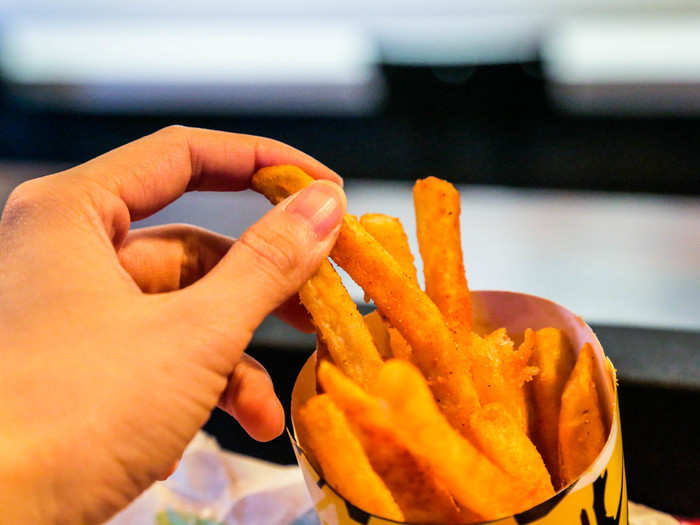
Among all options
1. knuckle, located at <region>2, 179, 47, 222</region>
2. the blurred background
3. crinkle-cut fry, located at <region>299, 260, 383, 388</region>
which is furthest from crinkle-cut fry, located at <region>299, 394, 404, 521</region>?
the blurred background

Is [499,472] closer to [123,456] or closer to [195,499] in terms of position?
[123,456]

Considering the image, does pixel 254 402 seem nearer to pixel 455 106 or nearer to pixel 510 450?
pixel 510 450

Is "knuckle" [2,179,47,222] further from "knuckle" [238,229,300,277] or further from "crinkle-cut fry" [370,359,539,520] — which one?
"crinkle-cut fry" [370,359,539,520]

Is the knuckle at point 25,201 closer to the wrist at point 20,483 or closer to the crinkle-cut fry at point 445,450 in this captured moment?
the wrist at point 20,483

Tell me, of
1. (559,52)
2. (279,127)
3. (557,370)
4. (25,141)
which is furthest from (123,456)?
(25,141)

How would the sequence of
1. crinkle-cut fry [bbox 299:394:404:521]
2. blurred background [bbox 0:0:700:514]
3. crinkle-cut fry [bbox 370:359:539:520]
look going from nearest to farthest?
1. crinkle-cut fry [bbox 370:359:539:520]
2. crinkle-cut fry [bbox 299:394:404:521]
3. blurred background [bbox 0:0:700:514]

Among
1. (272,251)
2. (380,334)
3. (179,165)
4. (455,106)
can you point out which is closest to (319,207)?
(272,251)

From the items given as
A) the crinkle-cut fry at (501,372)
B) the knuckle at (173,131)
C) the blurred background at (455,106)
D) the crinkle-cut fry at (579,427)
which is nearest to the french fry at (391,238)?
the crinkle-cut fry at (501,372)

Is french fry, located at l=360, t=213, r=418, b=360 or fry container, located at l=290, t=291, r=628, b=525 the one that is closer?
fry container, located at l=290, t=291, r=628, b=525
